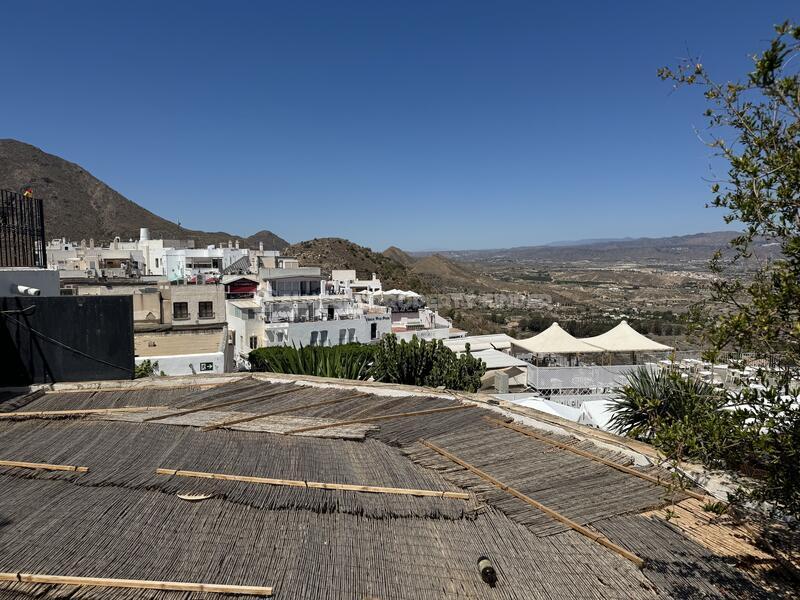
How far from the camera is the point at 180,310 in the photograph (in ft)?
80.6

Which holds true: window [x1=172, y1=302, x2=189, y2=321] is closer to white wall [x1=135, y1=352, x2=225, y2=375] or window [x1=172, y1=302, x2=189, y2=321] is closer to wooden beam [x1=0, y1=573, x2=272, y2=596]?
white wall [x1=135, y1=352, x2=225, y2=375]

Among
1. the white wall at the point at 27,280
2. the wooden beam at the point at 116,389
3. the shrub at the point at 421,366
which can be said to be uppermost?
the white wall at the point at 27,280

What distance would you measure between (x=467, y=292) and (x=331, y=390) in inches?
3365

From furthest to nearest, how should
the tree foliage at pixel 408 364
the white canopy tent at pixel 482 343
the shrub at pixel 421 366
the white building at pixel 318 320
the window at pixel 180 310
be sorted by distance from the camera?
the window at pixel 180 310 < the white building at pixel 318 320 < the white canopy tent at pixel 482 343 < the shrub at pixel 421 366 < the tree foliage at pixel 408 364

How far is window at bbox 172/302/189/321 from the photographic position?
24266mm

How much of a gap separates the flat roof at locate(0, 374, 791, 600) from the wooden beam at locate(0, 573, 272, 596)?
44 millimetres

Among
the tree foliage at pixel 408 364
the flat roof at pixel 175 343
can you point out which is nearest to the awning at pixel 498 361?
the tree foliage at pixel 408 364

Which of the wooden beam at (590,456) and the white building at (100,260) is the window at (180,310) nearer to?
the white building at (100,260)

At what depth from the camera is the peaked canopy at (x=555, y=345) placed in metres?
21.2

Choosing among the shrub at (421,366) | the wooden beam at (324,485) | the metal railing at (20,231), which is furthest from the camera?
the shrub at (421,366)

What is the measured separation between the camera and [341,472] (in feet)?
15.6

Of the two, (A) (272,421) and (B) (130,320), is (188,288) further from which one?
(A) (272,421)

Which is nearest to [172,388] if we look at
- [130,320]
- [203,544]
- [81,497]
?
[130,320]

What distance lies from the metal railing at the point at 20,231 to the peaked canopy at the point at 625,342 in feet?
63.4
